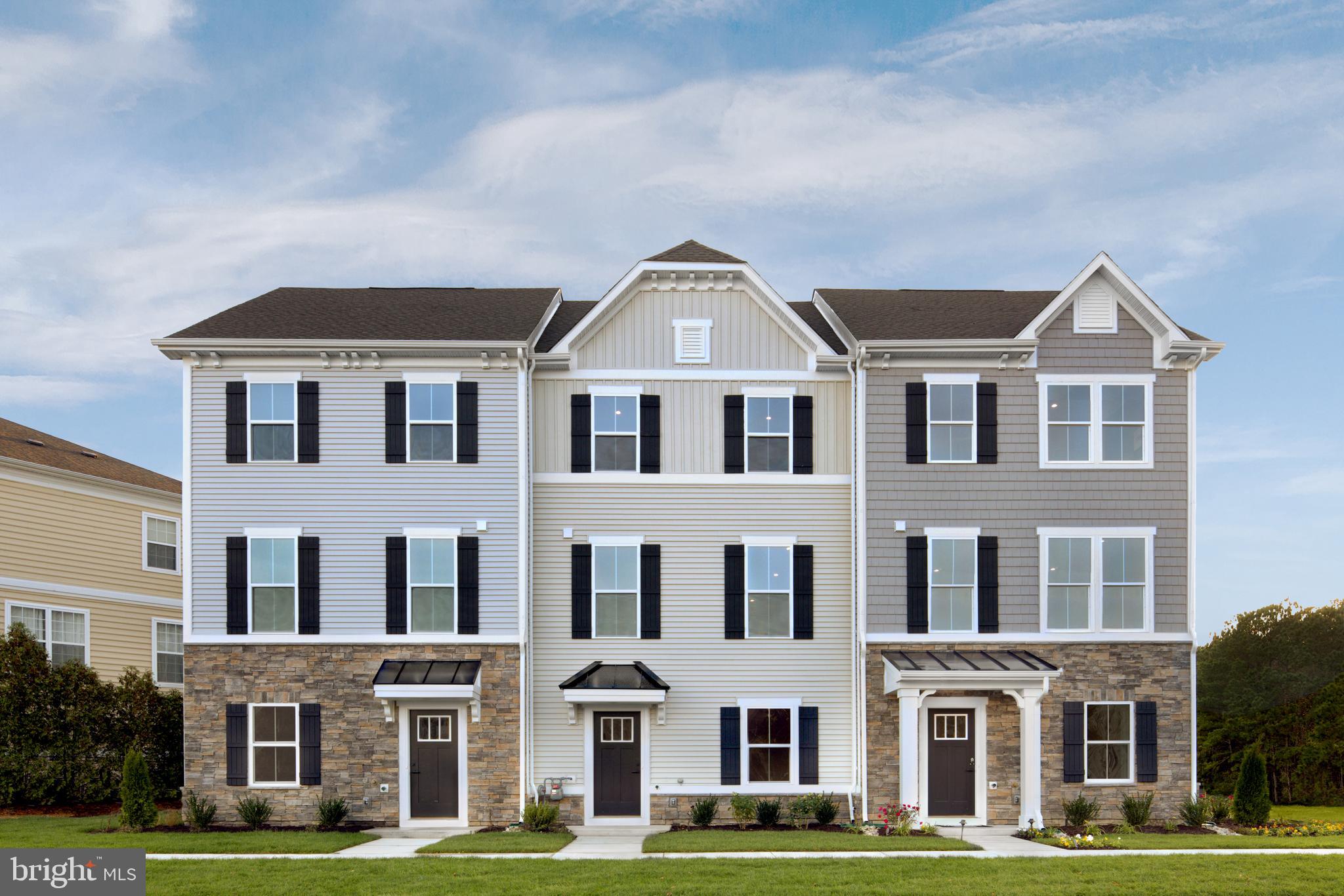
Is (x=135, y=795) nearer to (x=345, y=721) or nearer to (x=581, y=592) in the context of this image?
(x=345, y=721)

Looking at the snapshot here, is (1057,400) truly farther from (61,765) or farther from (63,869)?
(61,765)

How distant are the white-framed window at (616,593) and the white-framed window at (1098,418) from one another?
8241mm

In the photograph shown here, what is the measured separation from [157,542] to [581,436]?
50.1ft

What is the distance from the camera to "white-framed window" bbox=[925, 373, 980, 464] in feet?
66.6

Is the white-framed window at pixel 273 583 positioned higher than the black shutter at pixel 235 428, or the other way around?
the black shutter at pixel 235 428

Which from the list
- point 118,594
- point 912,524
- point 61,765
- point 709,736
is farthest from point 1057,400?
point 118,594

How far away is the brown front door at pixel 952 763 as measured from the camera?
19.9m

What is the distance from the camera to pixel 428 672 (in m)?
19.3

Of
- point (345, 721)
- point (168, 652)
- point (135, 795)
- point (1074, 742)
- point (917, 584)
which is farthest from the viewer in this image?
point (168, 652)

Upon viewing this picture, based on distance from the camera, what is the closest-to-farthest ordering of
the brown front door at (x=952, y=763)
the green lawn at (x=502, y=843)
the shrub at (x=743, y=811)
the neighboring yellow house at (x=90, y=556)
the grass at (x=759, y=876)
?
the grass at (x=759, y=876) → the green lawn at (x=502, y=843) → the shrub at (x=743, y=811) → the brown front door at (x=952, y=763) → the neighboring yellow house at (x=90, y=556)

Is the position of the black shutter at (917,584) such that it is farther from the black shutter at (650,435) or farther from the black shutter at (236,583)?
the black shutter at (236,583)

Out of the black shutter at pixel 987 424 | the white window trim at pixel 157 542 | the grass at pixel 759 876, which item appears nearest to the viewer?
the grass at pixel 759 876

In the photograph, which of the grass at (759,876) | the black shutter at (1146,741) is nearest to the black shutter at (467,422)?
the grass at (759,876)

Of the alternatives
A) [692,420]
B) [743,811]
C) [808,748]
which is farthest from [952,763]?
[692,420]
